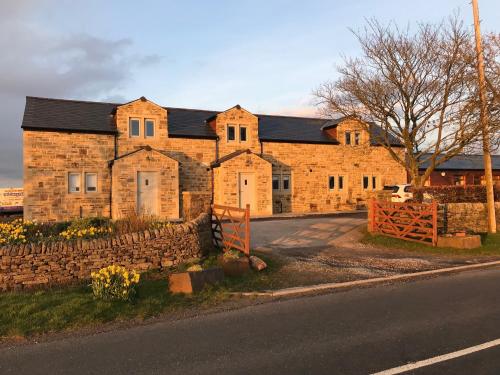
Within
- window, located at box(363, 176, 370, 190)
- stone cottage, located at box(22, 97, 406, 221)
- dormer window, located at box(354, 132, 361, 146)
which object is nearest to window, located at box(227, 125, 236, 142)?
stone cottage, located at box(22, 97, 406, 221)

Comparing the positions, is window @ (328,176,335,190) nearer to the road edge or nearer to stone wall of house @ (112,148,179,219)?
stone wall of house @ (112,148,179,219)

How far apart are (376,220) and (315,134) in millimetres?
15339

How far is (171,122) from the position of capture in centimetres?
2586

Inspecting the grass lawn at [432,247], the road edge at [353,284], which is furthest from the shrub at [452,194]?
the road edge at [353,284]

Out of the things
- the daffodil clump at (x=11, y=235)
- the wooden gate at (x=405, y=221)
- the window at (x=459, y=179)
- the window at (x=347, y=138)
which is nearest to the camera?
the daffodil clump at (x=11, y=235)

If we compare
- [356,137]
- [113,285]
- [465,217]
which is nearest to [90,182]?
[113,285]

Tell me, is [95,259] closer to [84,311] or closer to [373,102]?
[84,311]

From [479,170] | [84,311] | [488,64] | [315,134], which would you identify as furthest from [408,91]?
[479,170]

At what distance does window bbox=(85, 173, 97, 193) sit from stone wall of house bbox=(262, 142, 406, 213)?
1110 centimetres

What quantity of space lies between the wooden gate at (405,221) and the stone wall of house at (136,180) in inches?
486

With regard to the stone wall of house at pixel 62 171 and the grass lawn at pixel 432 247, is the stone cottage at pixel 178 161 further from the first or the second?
the grass lawn at pixel 432 247

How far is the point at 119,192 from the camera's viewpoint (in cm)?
2202

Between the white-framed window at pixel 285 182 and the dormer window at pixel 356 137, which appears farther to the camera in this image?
the dormer window at pixel 356 137

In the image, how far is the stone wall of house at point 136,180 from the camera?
2203 cm
